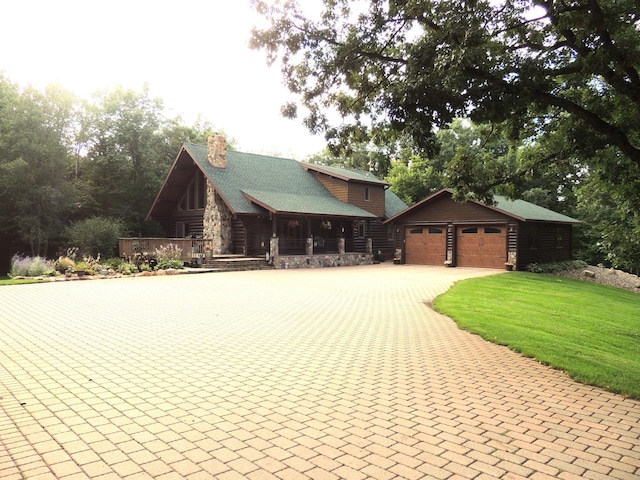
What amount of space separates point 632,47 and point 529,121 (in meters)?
3.66

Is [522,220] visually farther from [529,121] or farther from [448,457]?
[448,457]

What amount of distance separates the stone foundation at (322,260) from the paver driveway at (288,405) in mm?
14654

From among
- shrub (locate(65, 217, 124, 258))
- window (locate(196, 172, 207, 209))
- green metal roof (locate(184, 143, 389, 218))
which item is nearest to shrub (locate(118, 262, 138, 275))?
shrub (locate(65, 217, 124, 258))

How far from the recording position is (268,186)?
27.6 m

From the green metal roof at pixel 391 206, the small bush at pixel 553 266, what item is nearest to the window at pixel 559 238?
the small bush at pixel 553 266

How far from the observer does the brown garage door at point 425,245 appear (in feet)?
86.2

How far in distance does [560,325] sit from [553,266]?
57.6 feet

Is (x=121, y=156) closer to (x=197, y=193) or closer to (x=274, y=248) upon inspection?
(x=197, y=193)

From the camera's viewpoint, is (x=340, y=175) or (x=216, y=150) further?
(x=340, y=175)

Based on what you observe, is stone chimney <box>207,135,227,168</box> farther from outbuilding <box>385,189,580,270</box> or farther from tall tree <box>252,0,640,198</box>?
tall tree <box>252,0,640,198</box>

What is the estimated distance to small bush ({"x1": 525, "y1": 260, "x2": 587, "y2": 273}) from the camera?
23641 mm

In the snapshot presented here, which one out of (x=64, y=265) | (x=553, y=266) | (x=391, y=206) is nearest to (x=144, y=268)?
(x=64, y=265)

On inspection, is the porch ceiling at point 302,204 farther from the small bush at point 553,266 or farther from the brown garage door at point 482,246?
the small bush at point 553,266

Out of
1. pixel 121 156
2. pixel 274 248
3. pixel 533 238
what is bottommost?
pixel 274 248
